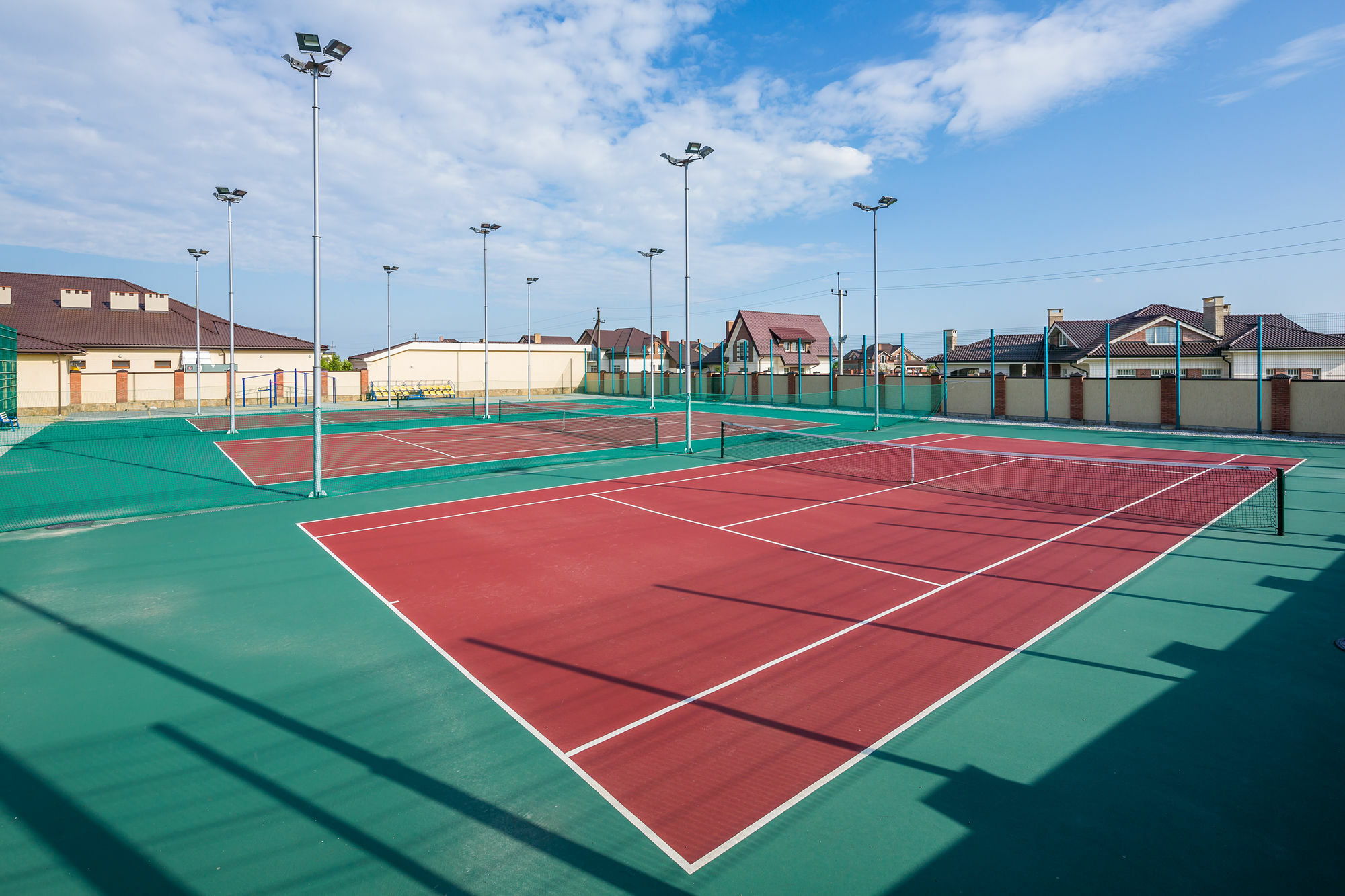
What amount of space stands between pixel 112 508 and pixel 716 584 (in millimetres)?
13999

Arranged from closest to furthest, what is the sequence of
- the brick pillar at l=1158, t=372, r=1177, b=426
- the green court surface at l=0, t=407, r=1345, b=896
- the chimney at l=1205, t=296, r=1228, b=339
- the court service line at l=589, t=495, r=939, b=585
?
the green court surface at l=0, t=407, r=1345, b=896 < the court service line at l=589, t=495, r=939, b=585 < the brick pillar at l=1158, t=372, r=1177, b=426 < the chimney at l=1205, t=296, r=1228, b=339

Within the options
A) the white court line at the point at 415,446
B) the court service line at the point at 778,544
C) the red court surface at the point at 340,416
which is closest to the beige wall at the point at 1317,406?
the court service line at the point at 778,544

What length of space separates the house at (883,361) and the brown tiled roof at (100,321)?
3701cm

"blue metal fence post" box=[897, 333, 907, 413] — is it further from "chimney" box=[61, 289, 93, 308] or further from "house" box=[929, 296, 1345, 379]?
"chimney" box=[61, 289, 93, 308]

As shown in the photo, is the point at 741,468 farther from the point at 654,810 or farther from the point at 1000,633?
the point at 654,810

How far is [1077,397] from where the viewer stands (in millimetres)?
31641

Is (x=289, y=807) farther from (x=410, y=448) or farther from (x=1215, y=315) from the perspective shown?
(x=1215, y=315)

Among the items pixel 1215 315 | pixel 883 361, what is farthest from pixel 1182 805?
pixel 883 361

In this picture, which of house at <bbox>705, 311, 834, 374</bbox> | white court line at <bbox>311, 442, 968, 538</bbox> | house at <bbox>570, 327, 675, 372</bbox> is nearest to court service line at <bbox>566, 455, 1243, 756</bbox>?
white court line at <bbox>311, 442, 968, 538</bbox>

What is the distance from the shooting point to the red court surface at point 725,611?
5.69 meters

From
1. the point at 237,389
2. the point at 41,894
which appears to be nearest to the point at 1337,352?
the point at 41,894

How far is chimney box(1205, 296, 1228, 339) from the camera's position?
41.2 meters

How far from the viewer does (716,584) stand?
32.8 ft

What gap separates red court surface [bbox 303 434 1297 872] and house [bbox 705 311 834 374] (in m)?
52.6
